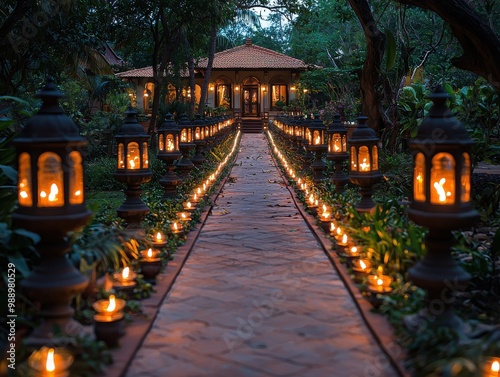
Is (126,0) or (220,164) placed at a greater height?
(126,0)

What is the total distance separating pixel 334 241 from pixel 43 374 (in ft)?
15.4

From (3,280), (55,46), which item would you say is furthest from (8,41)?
(3,280)

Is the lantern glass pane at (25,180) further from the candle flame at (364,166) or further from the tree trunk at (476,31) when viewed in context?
the tree trunk at (476,31)

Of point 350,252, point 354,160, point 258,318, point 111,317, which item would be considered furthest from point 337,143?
point 111,317

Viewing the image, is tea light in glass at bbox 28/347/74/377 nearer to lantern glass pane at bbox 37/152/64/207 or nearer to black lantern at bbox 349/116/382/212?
lantern glass pane at bbox 37/152/64/207

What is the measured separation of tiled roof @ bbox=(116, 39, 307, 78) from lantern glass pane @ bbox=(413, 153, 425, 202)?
37399mm

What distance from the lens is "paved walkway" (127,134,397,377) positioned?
4.01 m

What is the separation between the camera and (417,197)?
14.8 feet

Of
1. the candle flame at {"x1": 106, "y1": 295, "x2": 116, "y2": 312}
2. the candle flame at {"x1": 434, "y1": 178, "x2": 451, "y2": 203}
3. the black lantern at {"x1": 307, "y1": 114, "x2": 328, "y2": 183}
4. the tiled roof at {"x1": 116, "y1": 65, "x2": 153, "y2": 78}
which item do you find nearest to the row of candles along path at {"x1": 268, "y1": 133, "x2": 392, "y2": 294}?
the candle flame at {"x1": 434, "y1": 178, "x2": 451, "y2": 203}

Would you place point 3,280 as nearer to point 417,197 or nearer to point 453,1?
point 417,197

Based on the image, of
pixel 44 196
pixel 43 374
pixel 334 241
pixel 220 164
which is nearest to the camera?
pixel 43 374

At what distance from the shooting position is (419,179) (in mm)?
4496

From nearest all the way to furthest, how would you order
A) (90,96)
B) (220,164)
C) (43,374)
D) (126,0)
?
(43,374) < (126,0) < (220,164) < (90,96)

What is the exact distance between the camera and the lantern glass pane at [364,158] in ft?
25.8
